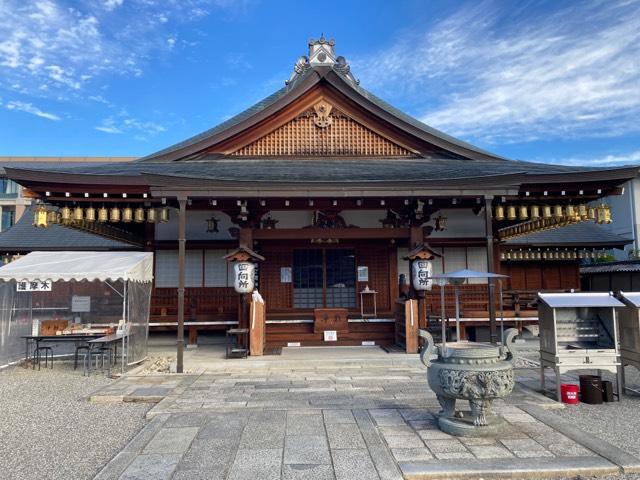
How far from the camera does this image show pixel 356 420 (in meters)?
5.98

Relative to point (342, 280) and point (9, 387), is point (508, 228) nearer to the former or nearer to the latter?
point (342, 280)

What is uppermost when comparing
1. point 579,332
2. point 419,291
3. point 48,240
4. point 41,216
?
point 48,240

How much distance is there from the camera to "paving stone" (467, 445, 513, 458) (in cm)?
476

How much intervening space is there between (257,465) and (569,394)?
4994 millimetres

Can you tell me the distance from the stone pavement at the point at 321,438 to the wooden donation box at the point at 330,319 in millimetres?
3784

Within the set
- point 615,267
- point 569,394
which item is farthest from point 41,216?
point 615,267

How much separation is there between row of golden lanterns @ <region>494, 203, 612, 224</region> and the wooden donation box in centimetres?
472

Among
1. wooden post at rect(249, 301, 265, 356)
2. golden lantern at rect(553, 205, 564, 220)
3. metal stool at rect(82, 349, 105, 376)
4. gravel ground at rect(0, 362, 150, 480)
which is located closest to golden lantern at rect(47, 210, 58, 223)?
metal stool at rect(82, 349, 105, 376)

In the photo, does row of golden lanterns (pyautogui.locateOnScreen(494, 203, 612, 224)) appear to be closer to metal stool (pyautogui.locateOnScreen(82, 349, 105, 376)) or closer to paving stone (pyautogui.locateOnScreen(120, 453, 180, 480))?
paving stone (pyautogui.locateOnScreen(120, 453, 180, 480))

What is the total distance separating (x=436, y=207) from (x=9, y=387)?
10057 millimetres

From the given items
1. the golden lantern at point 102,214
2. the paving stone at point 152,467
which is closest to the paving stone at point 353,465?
the paving stone at point 152,467

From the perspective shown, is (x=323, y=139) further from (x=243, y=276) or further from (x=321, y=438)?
(x=321, y=438)

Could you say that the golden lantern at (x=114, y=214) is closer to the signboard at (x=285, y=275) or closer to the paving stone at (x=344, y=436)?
the signboard at (x=285, y=275)

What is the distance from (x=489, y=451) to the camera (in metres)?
4.88
